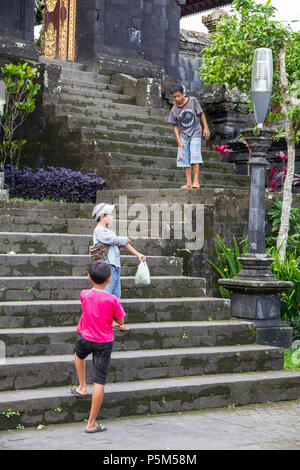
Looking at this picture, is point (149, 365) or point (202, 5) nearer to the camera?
point (149, 365)

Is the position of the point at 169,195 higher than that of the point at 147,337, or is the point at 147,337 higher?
the point at 169,195

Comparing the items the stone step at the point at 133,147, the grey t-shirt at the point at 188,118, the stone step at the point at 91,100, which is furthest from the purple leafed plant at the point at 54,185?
the stone step at the point at 91,100

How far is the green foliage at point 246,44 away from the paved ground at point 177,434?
19.6ft

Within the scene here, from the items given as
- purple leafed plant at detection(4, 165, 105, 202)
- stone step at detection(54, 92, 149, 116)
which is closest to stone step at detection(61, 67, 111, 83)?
stone step at detection(54, 92, 149, 116)

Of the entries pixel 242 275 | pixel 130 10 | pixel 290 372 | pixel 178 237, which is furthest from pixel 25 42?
pixel 290 372

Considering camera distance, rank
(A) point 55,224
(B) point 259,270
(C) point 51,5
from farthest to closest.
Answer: (C) point 51,5 → (A) point 55,224 → (B) point 259,270

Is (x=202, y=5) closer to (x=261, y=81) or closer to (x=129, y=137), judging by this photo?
(x=129, y=137)

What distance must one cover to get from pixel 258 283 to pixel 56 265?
7.38 ft

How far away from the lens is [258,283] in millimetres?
8695

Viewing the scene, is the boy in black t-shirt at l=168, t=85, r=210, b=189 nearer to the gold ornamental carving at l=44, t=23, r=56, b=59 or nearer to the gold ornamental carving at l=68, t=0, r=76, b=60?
the gold ornamental carving at l=68, t=0, r=76, b=60

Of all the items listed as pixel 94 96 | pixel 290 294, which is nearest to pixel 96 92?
pixel 94 96

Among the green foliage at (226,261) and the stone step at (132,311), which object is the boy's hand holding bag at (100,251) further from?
the green foliage at (226,261)

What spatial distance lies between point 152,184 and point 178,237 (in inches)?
99.4
